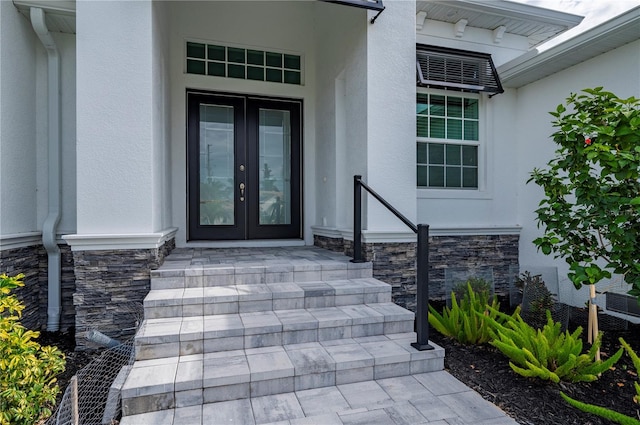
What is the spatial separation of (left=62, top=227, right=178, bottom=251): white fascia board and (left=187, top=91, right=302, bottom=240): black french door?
181cm

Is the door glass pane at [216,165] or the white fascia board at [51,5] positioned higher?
the white fascia board at [51,5]

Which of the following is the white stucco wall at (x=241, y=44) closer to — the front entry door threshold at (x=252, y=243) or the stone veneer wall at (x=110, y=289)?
the front entry door threshold at (x=252, y=243)

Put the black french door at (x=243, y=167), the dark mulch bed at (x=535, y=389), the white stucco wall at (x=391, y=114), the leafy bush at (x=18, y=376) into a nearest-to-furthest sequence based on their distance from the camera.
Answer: the leafy bush at (x=18, y=376), the dark mulch bed at (x=535, y=389), the white stucco wall at (x=391, y=114), the black french door at (x=243, y=167)

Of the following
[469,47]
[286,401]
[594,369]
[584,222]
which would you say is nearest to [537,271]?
[584,222]

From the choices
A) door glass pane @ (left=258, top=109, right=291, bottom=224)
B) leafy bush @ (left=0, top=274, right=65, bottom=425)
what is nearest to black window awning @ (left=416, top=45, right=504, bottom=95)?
door glass pane @ (left=258, top=109, right=291, bottom=224)

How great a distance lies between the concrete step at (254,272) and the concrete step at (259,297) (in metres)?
0.05

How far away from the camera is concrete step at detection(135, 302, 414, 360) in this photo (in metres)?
2.57

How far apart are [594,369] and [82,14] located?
4.99 meters

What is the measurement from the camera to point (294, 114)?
552cm

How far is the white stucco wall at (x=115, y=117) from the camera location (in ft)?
10.5

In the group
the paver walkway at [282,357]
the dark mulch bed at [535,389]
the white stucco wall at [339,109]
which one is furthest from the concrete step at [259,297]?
the white stucco wall at [339,109]

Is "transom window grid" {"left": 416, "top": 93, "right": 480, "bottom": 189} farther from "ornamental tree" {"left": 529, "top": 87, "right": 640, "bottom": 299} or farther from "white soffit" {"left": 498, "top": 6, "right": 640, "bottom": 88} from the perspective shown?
"ornamental tree" {"left": 529, "top": 87, "right": 640, "bottom": 299}

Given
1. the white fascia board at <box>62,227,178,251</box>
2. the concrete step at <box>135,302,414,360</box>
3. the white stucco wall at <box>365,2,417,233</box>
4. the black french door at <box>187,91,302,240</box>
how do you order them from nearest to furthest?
1. the concrete step at <box>135,302,414,360</box>
2. the white fascia board at <box>62,227,178,251</box>
3. the white stucco wall at <box>365,2,417,233</box>
4. the black french door at <box>187,91,302,240</box>

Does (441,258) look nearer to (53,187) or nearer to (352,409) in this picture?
(352,409)
